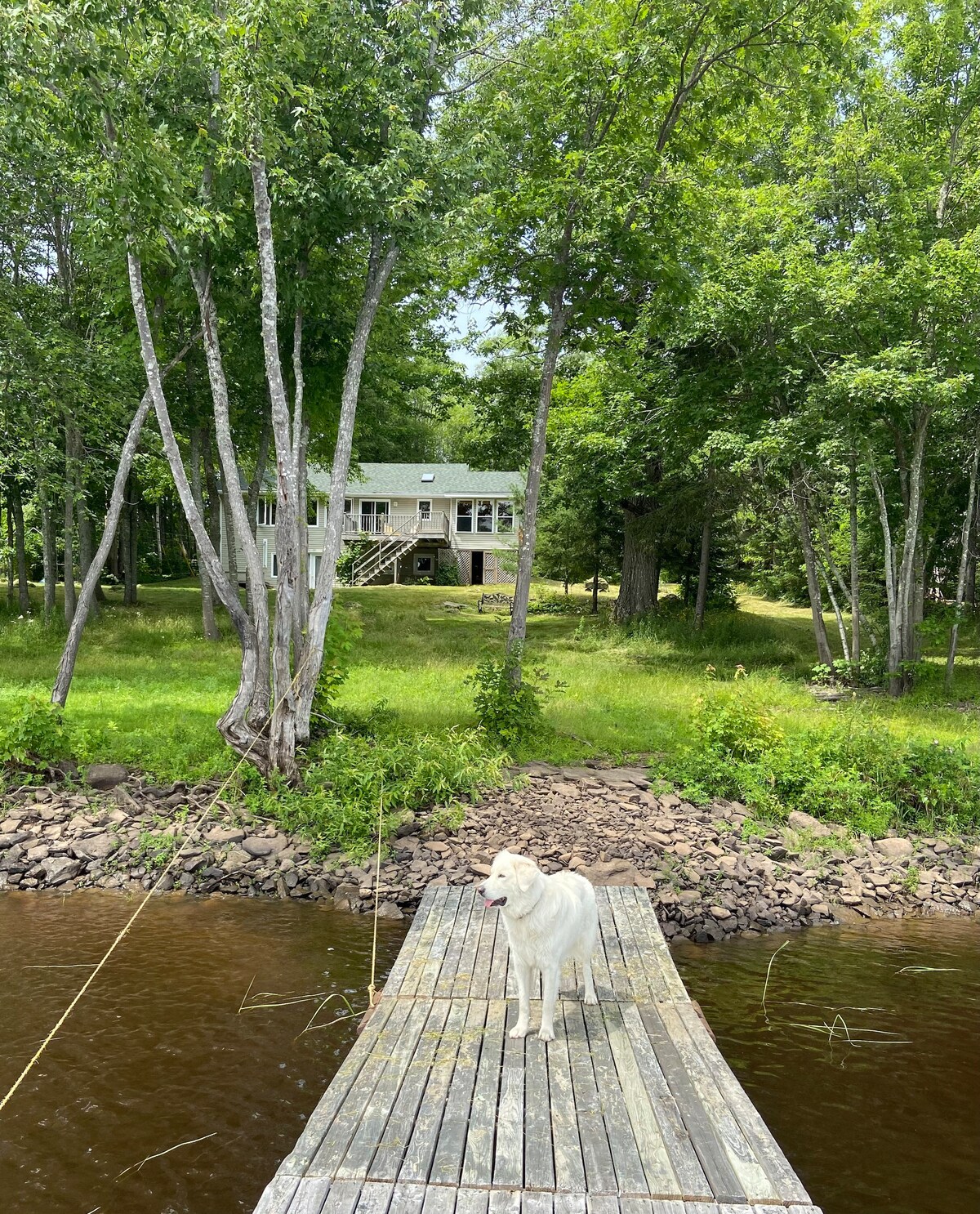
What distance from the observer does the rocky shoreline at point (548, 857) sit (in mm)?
8953

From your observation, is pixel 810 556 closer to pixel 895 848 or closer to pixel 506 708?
pixel 506 708

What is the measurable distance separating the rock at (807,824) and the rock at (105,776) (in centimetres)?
844

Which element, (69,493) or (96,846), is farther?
(69,493)

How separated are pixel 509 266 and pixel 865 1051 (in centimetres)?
1155

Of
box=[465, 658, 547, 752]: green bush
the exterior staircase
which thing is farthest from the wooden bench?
box=[465, 658, 547, 752]: green bush

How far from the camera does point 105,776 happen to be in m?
10.9

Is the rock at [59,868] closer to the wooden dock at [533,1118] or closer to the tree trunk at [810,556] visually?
the wooden dock at [533,1118]

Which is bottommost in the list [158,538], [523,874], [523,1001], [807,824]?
[807,824]

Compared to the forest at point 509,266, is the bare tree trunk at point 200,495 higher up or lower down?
lower down

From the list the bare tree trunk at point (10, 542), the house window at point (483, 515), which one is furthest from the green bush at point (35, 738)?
the house window at point (483, 515)

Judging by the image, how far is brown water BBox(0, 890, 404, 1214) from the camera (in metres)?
4.87

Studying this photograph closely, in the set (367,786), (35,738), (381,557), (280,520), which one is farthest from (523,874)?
(381,557)

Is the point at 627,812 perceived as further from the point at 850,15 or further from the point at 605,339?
the point at 850,15

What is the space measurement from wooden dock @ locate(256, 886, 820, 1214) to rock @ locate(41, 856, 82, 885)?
17.3 ft
